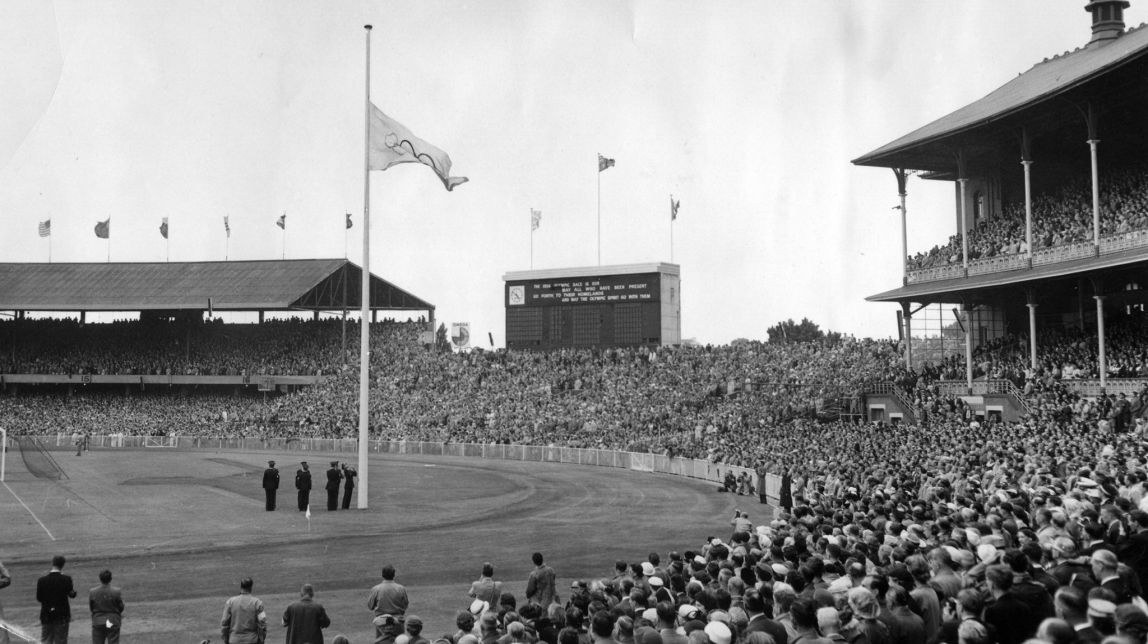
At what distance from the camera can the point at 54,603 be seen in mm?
11500

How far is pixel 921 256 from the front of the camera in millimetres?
43969

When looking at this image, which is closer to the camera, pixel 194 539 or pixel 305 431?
pixel 194 539

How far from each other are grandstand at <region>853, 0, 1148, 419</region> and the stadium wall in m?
9.14

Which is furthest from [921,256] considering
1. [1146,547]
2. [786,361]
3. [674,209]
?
[1146,547]

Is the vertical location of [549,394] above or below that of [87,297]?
below

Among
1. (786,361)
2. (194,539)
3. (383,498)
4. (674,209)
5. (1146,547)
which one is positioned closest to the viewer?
(1146,547)

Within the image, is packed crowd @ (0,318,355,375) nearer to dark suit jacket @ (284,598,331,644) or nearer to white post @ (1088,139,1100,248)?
white post @ (1088,139,1100,248)

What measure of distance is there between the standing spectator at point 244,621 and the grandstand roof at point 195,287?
62.4 m

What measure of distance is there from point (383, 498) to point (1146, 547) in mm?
24254

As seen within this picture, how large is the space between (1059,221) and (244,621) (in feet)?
116

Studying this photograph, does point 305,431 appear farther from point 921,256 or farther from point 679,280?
point 921,256

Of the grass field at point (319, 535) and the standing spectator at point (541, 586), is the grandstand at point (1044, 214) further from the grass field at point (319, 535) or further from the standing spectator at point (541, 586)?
the standing spectator at point (541, 586)

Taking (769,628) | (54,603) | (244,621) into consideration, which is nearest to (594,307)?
(54,603)

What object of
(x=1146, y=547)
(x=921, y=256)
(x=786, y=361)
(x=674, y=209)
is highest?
(x=674, y=209)
